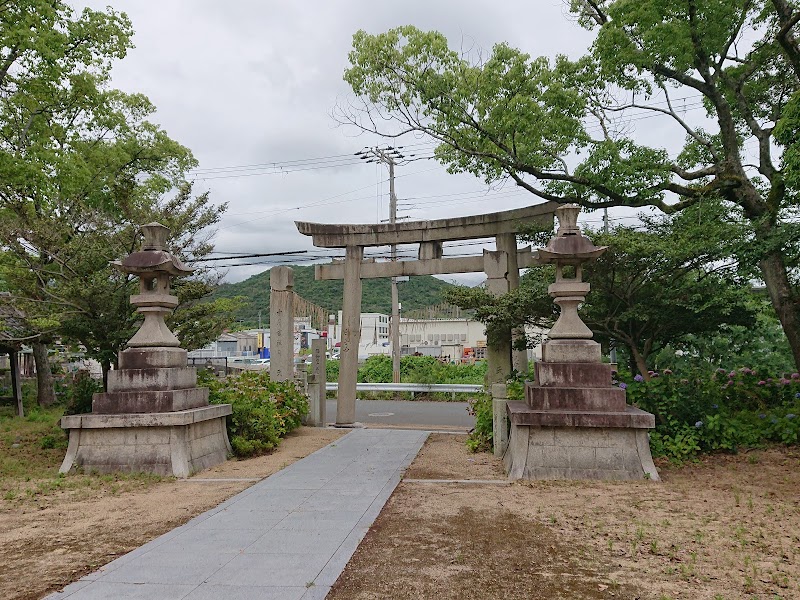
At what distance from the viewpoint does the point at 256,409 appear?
9453mm

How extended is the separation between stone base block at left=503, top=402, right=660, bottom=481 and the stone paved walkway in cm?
159

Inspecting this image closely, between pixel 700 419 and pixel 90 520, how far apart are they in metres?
7.43

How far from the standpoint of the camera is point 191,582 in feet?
12.3

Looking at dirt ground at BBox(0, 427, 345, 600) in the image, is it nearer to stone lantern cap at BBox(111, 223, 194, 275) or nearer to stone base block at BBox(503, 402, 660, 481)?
stone lantern cap at BBox(111, 223, 194, 275)

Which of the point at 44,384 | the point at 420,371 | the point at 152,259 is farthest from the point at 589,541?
the point at 420,371

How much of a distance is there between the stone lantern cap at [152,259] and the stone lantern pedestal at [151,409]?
0.01 meters

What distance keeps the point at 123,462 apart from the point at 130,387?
0.95 m

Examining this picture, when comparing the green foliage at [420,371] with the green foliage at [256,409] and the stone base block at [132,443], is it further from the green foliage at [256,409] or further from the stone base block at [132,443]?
the stone base block at [132,443]

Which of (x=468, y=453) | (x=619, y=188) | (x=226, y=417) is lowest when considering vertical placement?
(x=468, y=453)

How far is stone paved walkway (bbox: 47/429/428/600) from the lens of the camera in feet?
11.9

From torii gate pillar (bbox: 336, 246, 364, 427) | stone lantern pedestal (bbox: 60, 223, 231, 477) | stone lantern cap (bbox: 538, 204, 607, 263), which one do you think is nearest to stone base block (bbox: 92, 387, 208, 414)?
stone lantern pedestal (bbox: 60, 223, 231, 477)

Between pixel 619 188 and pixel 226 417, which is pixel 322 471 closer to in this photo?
pixel 226 417

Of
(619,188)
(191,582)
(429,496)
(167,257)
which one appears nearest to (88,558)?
(191,582)

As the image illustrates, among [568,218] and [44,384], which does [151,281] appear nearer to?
[568,218]
